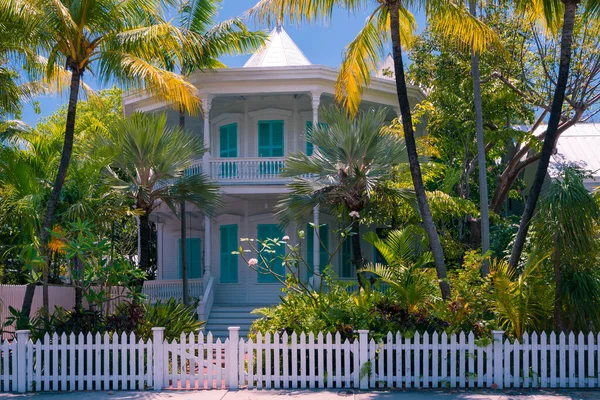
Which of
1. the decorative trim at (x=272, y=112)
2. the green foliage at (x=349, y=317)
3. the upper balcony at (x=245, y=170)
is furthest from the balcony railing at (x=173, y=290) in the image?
the green foliage at (x=349, y=317)

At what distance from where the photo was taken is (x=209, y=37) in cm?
1753

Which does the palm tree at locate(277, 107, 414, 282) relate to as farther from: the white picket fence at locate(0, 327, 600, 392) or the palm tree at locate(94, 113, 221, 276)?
the white picket fence at locate(0, 327, 600, 392)

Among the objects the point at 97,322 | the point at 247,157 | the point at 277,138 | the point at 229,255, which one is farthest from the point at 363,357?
the point at 277,138

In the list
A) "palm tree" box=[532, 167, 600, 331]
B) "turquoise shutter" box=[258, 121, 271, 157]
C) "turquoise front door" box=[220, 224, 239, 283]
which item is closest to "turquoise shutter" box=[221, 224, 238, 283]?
"turquoise front door" box=[220, 224, 239, 283]

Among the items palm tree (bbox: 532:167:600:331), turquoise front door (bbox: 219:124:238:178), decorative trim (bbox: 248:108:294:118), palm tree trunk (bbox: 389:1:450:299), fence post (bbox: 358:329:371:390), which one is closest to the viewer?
fence post (bbox: 358:329:371:390)

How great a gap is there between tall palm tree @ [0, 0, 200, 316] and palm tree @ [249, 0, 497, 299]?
2.05 meters

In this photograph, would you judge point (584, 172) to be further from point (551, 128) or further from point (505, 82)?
point (551, 128)

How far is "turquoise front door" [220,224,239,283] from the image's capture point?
1988cm

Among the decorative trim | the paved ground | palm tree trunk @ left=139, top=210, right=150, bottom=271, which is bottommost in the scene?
the paved ground

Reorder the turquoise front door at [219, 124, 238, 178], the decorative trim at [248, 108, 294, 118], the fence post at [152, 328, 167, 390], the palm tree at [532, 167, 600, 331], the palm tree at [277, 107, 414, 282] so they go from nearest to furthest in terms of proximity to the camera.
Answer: the fence post at [152, 328, 167, 390] → the palm tree at [532, 167, 600, 331] → the palm tree at [277, 107, 414, 282] → the decorative trim at [248, 108, 294, 118] → the turquoise front door at [219, 124, 238, 178]

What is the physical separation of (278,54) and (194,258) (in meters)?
6.82

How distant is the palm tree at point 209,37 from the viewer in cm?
1750

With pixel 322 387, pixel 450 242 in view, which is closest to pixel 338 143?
pixel 450 242

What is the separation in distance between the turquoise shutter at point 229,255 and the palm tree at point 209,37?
226 cm
